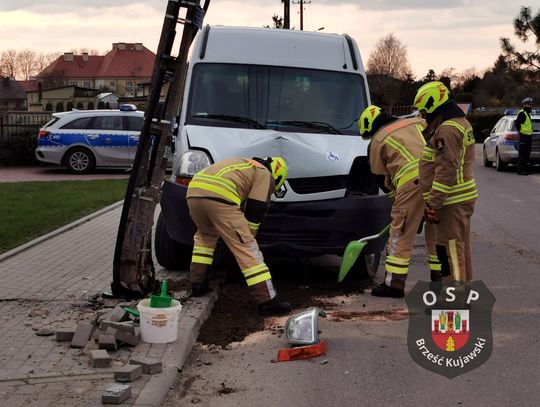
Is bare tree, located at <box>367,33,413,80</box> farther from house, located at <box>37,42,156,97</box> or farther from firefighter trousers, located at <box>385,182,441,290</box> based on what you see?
firefighter trousers, located at <box>385,182,441,290</box>

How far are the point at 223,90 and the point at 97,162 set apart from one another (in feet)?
44.8

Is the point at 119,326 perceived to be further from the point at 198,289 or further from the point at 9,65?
the point at 9,65

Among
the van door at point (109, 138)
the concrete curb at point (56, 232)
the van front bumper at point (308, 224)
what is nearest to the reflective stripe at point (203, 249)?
the van front bumper at point (308, 224)

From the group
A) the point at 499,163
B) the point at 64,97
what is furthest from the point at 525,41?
the point at 64,97

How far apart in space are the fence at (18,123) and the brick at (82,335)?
1973 centimetres

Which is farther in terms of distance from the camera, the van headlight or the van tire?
the van tire

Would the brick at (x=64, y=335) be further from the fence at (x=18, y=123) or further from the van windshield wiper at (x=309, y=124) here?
the fence at (x=18, y=123)

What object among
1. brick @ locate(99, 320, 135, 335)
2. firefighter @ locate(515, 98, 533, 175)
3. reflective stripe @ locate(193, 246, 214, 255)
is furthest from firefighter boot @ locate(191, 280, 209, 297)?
firefighter @ locate(515, 98, 533, 175)

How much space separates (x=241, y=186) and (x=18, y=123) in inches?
778

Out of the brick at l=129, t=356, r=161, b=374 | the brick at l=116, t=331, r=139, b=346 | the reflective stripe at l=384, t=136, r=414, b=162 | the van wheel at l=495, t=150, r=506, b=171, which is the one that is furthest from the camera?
the van wheel at l=495, t=150, r=506, b=171

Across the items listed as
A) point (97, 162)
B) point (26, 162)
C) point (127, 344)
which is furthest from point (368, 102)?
point (26, 162)

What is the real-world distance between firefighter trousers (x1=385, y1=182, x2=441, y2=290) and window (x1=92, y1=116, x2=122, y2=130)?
14.8 metres

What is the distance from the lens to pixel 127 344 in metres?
5.30

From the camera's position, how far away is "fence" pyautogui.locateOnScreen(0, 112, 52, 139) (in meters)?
23.8
